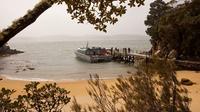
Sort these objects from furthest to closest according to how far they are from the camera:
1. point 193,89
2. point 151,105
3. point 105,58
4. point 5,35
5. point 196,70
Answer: point 105,58
point 196,70
point 193,89
point 151,105
point 5,35

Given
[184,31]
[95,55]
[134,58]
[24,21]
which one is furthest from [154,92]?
[95,55]

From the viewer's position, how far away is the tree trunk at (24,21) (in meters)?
4.49

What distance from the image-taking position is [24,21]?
15.1 feet

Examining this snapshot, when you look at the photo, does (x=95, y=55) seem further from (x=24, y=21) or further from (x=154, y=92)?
(x=24, y=21)

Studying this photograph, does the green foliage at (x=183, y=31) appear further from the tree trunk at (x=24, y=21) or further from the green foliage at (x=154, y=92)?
the tree trunk at (x=24, y=21)

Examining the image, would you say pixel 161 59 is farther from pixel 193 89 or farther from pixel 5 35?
pixel 193 89

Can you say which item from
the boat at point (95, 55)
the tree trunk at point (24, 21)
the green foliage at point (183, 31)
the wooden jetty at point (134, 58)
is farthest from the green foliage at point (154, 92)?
the boat at point (95, 55)

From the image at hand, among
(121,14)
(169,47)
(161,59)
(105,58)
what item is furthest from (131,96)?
(105,58)

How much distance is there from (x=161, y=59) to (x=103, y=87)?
118 cm

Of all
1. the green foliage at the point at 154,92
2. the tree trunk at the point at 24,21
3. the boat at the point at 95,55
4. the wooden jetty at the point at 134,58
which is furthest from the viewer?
the boat at the point at 95,55

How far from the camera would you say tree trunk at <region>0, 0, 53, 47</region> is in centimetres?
449

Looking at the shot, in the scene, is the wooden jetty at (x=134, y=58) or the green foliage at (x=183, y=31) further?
the green foliage at (x=183, y=31)

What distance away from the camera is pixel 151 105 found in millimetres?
5926

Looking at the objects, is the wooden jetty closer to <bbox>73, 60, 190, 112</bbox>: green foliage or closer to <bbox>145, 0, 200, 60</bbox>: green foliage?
<bbox>145, 0, 200, 60</bbox>: green foliage
